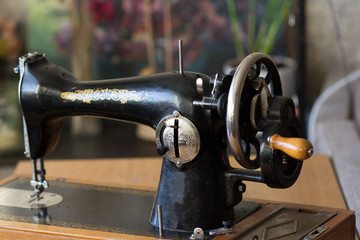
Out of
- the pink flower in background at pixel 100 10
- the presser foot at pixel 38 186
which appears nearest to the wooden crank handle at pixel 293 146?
the presser foot at pixel 38 186

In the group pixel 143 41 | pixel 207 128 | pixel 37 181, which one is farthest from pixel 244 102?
pixel 143 41

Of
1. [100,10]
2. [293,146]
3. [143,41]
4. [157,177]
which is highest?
[100,10]

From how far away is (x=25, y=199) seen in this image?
1664 millimetres

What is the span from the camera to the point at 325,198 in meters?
1.84

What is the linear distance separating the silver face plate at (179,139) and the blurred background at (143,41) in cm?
243

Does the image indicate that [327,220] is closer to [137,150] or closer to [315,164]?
[315,164]

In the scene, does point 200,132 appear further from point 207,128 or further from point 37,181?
point 37,181

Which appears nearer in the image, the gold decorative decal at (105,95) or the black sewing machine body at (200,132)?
the black sewing machine body at (200,132)

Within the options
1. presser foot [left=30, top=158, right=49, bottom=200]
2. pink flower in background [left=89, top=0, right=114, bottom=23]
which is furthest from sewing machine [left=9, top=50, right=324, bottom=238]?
pink flower in background [left=89, top=0, right=114, bottom=23]

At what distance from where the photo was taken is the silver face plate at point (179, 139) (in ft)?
4.68

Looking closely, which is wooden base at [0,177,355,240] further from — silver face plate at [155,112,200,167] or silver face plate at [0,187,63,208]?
silver face plate at [155,112,200,167]

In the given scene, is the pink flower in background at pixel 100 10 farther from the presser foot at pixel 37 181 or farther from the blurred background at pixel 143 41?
the presser foot at pixel 37 181

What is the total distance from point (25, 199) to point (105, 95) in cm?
35

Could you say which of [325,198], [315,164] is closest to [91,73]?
[315,164]
